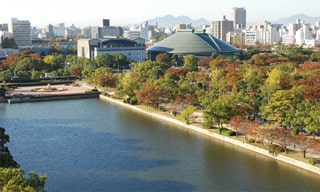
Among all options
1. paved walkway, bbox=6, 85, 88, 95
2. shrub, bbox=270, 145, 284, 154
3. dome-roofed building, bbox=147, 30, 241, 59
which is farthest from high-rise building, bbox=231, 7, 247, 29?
shrub, bbox=270, 145, 284, 154

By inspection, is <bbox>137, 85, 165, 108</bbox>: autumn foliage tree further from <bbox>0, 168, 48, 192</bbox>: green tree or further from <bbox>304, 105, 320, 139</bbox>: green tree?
<bbox>0, 168, 48, 192</bbox>: green tree

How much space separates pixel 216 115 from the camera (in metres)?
16.0

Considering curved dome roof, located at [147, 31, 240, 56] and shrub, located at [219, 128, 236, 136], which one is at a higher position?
curved dome roof, located at [147, 31, 240, 56]

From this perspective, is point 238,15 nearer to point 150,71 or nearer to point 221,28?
point 221,28

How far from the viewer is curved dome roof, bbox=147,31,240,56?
4659 cm

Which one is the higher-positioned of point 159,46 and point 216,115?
point 159,46

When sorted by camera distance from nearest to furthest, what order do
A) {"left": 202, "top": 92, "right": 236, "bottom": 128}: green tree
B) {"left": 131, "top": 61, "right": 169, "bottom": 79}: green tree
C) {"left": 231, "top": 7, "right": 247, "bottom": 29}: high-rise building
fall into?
{"left": 202, "top": 92, "right": 236, "bottom": 128}: green tree
{"left": 131, "top": 61, "right": 169, "bottom": 79}: green tree
{"left": 231, "top": 7, "right": 247, "bottom": 29}: high-rise building

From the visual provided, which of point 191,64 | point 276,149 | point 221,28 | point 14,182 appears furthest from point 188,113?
point 221,28

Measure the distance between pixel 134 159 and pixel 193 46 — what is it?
35.1m

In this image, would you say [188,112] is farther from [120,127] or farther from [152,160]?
[152,160]

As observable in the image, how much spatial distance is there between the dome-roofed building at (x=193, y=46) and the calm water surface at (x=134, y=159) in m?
27.7

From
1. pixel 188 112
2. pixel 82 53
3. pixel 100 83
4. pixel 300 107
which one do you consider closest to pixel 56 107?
pixel 100 83

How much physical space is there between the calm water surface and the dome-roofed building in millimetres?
27651

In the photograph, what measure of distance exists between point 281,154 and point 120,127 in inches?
298
